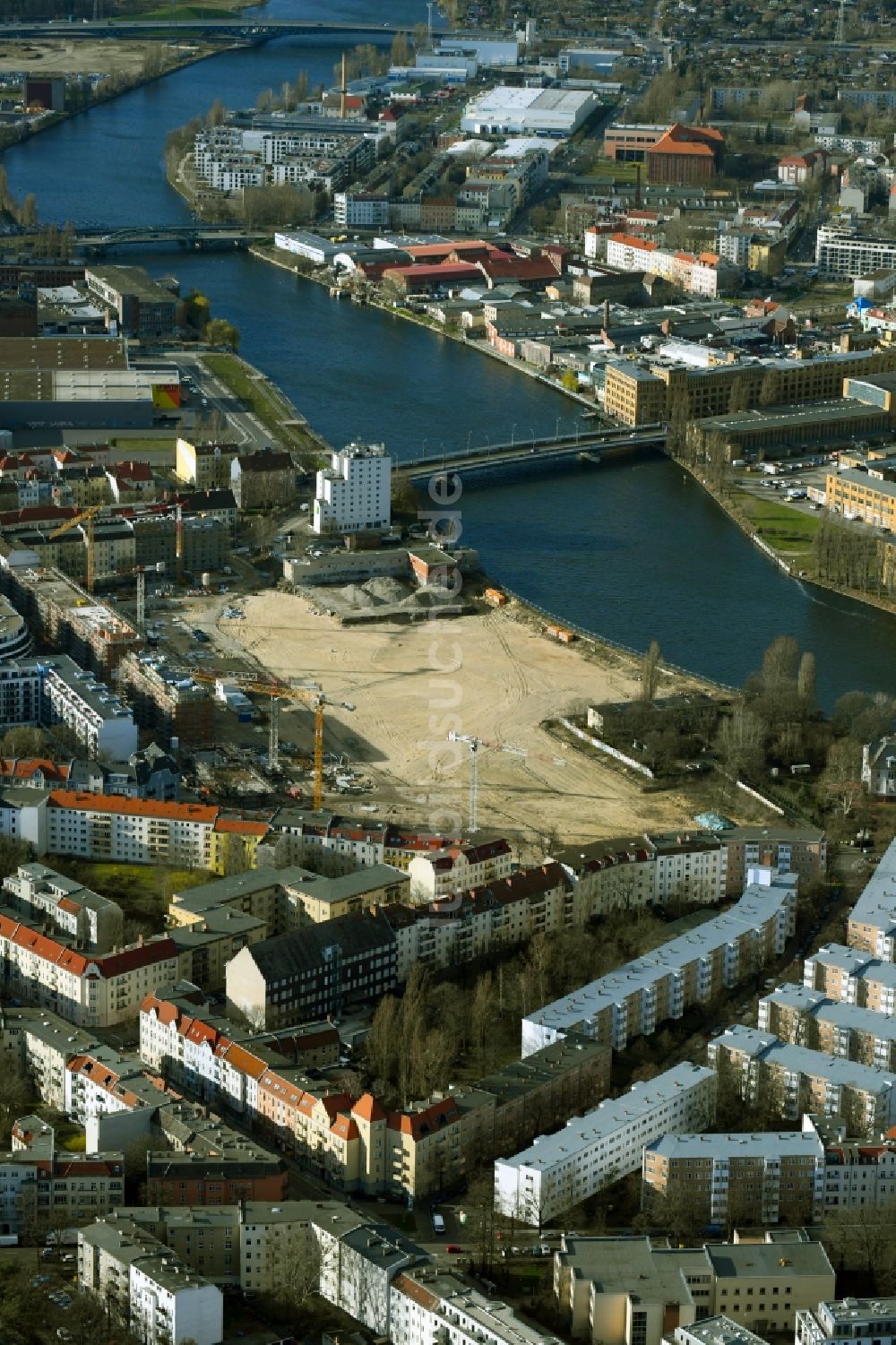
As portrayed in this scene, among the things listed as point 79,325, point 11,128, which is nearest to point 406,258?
point 79,325

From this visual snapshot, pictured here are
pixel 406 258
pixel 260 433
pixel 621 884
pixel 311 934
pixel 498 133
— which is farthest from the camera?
pixel 498 133

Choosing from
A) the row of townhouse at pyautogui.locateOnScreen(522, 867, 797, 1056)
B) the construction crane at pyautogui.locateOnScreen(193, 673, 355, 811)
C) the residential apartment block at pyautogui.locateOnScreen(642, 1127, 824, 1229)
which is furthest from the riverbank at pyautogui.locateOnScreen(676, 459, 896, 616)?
the residential apartment block at pyautogui.locateOnScreen(642, 1127, 824, 1229)

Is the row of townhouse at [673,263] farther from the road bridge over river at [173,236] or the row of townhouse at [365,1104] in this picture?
the row of townhouse at [365,1104]

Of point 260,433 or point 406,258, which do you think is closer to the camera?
point 260,433

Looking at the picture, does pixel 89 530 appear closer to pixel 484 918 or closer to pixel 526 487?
pixel 526 487

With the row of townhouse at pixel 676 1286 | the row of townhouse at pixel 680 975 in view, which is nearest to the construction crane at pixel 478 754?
the row of townhouse at pixel 680 975

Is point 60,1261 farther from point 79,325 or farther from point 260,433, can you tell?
point 79,325

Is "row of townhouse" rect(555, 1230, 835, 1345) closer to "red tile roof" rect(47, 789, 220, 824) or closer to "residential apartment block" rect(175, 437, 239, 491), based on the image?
"red tile roof" rect(47, 789, 220, 824)

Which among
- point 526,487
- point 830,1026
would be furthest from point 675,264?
point 830,1026
